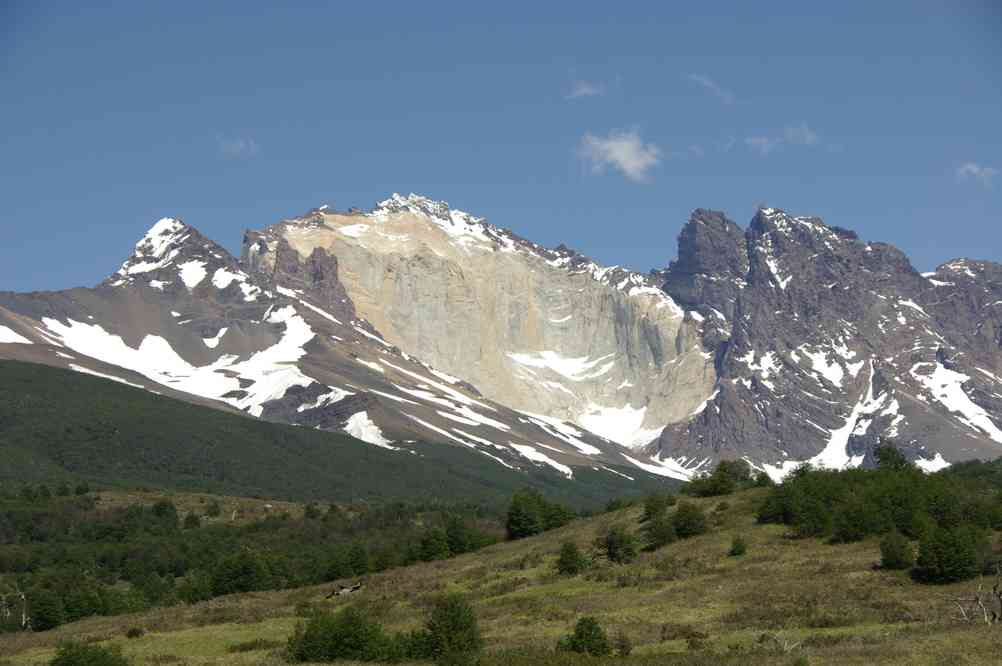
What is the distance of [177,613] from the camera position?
357 feet

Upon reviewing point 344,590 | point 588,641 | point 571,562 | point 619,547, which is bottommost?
point 344,590

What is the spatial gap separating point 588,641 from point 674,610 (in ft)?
54.7

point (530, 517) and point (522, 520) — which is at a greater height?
point (530, 517)

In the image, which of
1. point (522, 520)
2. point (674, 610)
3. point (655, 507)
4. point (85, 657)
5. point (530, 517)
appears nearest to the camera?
point (85, 657)

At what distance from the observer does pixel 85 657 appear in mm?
75750

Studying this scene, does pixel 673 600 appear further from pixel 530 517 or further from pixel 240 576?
pixel 530 517

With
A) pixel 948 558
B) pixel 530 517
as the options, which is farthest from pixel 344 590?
pixel 948 558

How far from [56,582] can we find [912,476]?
8776 cm

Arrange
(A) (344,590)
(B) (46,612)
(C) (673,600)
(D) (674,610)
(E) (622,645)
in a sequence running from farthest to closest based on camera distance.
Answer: (B) (46,612) → (A) (344,590) → (C) (673,600) → (D) (674,610) → (E) (622,645)

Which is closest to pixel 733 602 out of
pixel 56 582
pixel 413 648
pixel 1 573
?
pixel 413 648

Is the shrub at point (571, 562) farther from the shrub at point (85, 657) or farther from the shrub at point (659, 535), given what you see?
the shrub at point (85, 657)

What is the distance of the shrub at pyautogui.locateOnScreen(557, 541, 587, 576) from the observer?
367 feet

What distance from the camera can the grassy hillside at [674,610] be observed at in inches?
2785

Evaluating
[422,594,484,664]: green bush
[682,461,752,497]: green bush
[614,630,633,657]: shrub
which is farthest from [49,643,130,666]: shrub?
[682,461,752,497]: green bush
